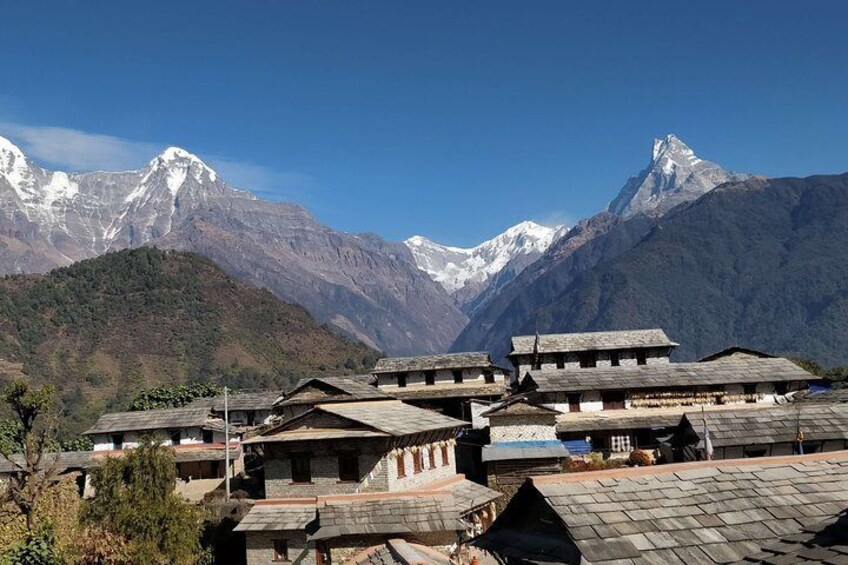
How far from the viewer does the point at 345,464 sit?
33969 millimetres

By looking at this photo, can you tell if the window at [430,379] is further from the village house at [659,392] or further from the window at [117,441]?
the window at [117,441]

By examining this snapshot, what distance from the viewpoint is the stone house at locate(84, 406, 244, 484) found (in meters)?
66.1

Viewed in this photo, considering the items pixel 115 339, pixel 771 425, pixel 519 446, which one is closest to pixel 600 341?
pixel 519 446

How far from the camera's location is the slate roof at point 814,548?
11.5m

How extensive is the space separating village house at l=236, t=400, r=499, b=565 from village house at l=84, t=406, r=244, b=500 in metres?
31.5

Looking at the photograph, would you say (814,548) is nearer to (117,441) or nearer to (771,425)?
(771,425)

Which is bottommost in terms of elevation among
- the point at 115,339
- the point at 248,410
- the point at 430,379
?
the point at 248,410

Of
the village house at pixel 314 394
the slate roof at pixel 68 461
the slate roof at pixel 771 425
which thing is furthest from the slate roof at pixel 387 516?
the slate roof at pixel 68 461

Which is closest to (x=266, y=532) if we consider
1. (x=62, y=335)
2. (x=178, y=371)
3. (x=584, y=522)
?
(x=584, y=522)

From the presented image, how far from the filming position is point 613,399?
57.9 m

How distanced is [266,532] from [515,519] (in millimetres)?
18443

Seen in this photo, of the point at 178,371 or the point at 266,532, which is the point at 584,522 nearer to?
the point at 266,532

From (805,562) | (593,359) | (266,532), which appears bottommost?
(266,532)

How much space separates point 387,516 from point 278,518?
495 centimetres
